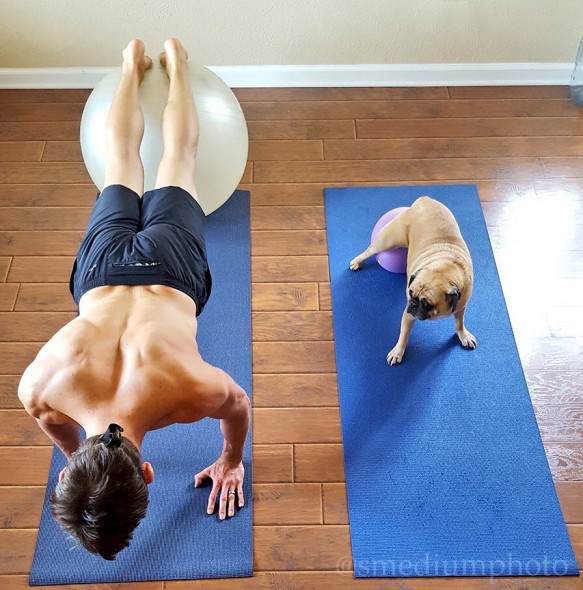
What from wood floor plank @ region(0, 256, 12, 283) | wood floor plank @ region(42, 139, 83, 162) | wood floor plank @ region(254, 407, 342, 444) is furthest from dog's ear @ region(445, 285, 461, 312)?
wood floor plank @ region(42, 139, 83, 162)

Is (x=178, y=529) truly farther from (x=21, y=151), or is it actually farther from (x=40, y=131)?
(x=40, y=131)

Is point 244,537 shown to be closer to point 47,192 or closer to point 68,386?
point 68,386

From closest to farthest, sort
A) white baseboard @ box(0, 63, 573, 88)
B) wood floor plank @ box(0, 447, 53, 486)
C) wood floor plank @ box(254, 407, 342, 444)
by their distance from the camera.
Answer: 1. wood floor plank @ box(0, 447, 53, 486)
2. wood floor plank @ box(254, 407, 342, 444)
3. white baseboard @ box(0, 63, 573, 88)

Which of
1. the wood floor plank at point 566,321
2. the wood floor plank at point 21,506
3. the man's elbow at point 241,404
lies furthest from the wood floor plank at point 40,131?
the wood floor plank at point 566,321

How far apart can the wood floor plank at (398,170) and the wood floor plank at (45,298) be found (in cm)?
105

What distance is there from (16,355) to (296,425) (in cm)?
113

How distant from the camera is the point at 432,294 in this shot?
2.02 m

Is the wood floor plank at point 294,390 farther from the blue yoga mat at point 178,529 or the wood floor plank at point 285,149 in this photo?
the wood floor plank at point 285,149

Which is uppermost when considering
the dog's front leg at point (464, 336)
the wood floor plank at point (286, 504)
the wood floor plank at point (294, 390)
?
the dog's front leg at point (464, 336)

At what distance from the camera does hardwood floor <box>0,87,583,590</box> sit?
6.94ft

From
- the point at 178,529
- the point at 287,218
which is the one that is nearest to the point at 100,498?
the point at 178,529

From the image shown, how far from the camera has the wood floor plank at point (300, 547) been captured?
2.03m

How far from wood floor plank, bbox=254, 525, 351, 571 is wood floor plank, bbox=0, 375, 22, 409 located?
1.02 meters

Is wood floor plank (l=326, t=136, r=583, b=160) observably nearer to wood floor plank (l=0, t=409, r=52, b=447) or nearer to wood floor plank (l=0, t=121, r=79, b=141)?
wood floor plank (l=0, t=121, r=79, b=141)
